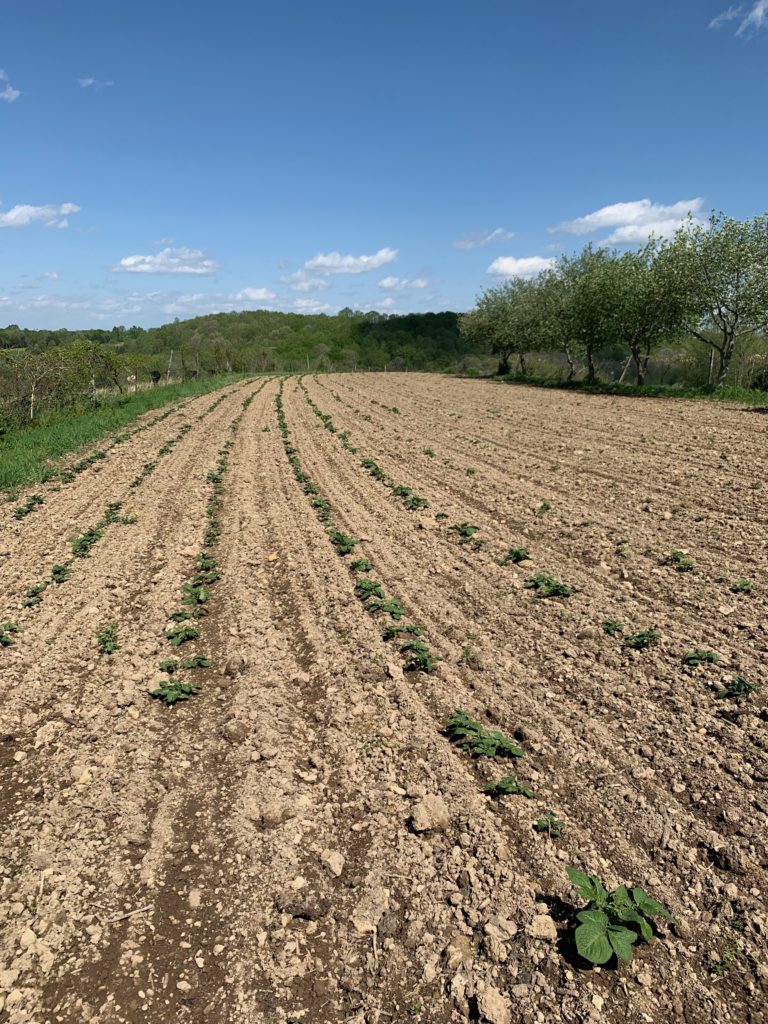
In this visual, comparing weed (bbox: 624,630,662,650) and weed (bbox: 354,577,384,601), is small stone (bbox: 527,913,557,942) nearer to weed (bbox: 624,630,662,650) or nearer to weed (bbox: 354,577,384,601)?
weed (bbox: 624,630,662,650)

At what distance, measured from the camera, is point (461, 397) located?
109 feet

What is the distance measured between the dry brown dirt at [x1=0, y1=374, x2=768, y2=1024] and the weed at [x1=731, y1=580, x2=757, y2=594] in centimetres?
14

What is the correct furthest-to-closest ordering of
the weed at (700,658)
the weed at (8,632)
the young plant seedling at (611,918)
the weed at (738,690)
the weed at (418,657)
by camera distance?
1. the weed at (8,632)
2. the weed at (418,657)
3. the weed at (700,658)
4. the weed at (738,690)
5. the young plant seedling at (611,918)

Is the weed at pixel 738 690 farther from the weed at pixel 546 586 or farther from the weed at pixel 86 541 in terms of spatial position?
the weed at pixel 86 541

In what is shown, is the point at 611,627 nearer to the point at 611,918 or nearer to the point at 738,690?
the point at 738,690

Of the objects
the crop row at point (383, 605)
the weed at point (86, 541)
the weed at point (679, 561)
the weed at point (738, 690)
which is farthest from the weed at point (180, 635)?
the weed at point (679, 561)

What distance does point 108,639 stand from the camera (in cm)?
663

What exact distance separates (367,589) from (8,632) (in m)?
4.29

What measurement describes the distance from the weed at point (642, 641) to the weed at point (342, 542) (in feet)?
14.9

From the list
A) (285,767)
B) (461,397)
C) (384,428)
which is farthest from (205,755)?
(461,397)

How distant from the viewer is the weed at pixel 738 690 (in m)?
5.10

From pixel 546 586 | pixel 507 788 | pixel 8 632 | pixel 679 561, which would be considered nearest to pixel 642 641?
pixel 546 586

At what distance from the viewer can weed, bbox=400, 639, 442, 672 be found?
19.4 ft

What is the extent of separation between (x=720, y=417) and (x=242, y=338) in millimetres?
111756
